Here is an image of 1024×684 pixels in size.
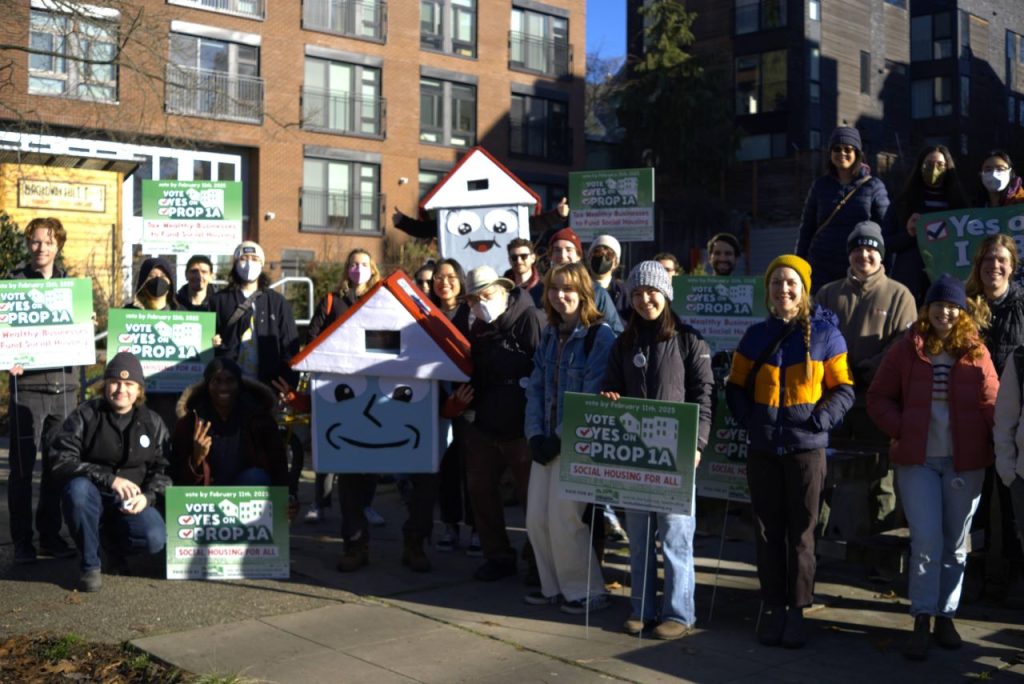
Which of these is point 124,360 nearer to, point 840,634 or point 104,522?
point 104,522

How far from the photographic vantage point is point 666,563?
628 centimetres

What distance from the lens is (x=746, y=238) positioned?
36.9 m

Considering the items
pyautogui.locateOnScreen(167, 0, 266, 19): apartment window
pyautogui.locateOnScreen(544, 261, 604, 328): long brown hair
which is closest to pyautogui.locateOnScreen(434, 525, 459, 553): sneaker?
pyautogui.locateOnScreen(544, 261, 604, 328): long brown hair

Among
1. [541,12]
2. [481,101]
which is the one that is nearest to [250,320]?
[481,101]

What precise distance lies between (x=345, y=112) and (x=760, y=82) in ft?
50.2

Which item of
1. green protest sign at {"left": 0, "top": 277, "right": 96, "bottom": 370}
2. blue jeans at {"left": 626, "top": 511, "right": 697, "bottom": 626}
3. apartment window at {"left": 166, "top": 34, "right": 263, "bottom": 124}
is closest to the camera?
blue jeans at {"left": 626, "top": 511, "right": 697, "bottom": 626}

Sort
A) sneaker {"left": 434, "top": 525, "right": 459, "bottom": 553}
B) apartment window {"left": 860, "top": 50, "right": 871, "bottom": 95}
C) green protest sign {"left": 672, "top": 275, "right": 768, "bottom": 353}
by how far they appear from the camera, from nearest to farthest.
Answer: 1. sneaker {"left": 434, "top": 525, "right": 459, "bottom": 553}
2. green protest sign {"left": 672, "top": 275, "right": 768, "bottom": 353}
3. apartment window {"left": 860, "top": 50, "right": 871, "bottom": 95}

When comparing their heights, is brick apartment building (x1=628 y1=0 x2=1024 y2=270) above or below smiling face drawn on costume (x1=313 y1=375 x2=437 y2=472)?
above

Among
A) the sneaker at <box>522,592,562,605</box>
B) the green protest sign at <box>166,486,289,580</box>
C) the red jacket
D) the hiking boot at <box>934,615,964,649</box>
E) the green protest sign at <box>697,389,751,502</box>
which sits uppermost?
the red jacket

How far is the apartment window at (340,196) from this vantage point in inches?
1334

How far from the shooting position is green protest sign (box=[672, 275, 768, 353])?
907cm

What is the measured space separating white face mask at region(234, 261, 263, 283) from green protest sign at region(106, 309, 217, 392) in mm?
378

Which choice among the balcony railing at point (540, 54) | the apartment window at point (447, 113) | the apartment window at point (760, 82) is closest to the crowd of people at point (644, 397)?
the apartment window at point (447, 113)

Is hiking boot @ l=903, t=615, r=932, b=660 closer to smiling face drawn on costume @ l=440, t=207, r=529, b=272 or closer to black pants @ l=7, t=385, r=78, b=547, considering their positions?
black pants @ l=7, t=385, r=78, b=547
